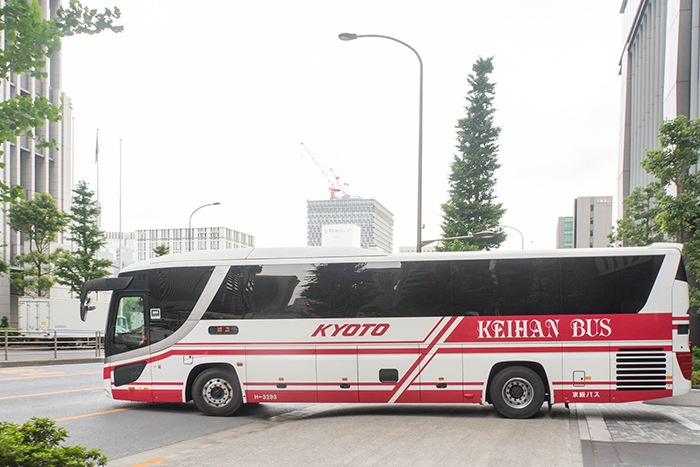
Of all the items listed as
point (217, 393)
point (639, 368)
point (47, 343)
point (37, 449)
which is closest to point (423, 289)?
point (639, 368)

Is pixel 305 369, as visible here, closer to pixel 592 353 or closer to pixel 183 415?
pixel 183 415

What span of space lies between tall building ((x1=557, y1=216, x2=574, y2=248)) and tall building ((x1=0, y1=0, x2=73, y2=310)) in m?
122

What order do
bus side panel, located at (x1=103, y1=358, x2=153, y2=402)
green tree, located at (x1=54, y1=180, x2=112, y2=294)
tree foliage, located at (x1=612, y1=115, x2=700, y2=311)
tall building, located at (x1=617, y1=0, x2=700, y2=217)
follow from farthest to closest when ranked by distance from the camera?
green tree, located at (x1=54, y1=180, x2=112, y2=294)
tall building, located at (x1=617, y1=0, x2=700, y2=217)
tree foliage, located at (x1=612, y1=115, x2=700, y2=311)
bus side panel, located at (x1=103, y1=358, x2=153, y2=402)

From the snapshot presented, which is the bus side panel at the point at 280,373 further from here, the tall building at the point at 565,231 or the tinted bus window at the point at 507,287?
the tall building at the point at 565,231

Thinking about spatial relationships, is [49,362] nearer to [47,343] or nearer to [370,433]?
[47,343]

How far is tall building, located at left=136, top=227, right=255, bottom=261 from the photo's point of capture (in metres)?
145

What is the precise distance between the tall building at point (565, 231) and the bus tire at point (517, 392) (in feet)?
503

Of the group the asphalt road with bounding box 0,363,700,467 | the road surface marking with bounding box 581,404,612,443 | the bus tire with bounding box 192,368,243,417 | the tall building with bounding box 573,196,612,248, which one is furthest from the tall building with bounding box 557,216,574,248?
the bus tire with bounding box 192,368,243,417

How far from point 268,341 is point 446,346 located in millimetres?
3374

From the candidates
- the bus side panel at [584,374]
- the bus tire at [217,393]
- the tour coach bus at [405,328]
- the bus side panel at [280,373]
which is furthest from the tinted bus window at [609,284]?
the bus tire at [217,393]

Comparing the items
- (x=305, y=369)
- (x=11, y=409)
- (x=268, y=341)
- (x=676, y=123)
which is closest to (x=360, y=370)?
(x=305, y=369)

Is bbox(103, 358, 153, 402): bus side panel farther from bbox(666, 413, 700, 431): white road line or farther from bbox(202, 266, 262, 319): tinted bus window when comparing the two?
bbox(666, 413, 700, 431): white road line

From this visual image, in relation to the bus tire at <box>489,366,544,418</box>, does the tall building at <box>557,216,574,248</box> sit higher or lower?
higher

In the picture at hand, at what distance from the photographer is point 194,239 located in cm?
15038
